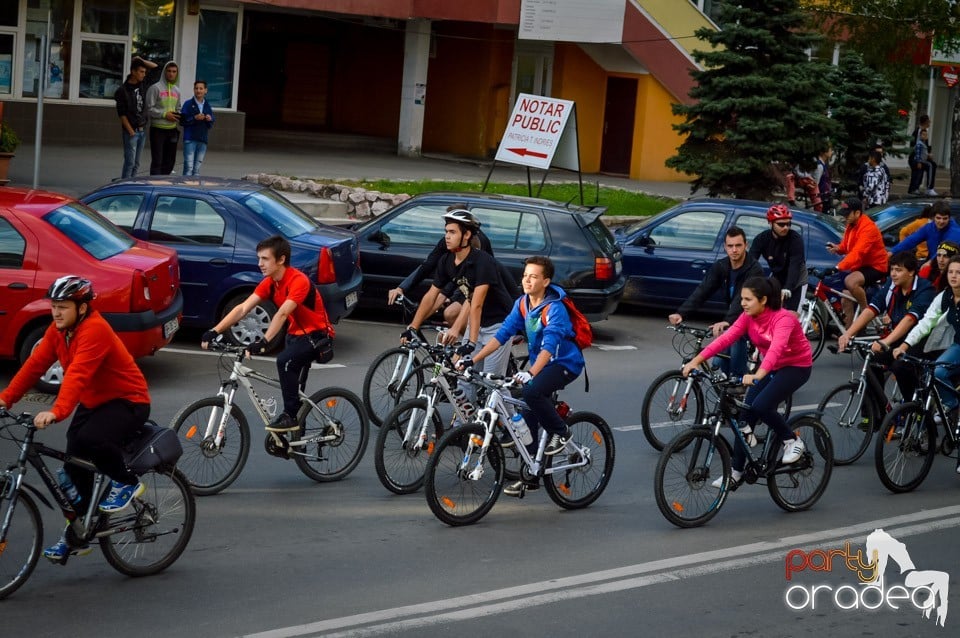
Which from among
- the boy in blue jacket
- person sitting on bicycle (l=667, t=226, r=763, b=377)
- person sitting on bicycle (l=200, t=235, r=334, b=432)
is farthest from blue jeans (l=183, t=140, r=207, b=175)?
person sitting on bicycle (l=200, t=235, r=334, b=432)

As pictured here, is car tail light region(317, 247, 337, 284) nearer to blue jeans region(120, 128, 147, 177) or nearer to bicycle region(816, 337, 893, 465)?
bicycle region(816, 337, 893, 465)

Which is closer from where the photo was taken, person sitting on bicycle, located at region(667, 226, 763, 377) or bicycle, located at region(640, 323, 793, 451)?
bicycle, located at region(640, 323, 793, 451)

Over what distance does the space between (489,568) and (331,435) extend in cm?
207

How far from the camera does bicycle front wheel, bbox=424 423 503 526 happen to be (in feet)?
28.1

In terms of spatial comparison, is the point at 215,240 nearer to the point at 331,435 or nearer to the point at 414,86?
the point at 331,435

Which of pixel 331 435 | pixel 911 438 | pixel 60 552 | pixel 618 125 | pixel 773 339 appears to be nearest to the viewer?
pixel 60 552

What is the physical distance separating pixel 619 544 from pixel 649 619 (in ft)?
4.50

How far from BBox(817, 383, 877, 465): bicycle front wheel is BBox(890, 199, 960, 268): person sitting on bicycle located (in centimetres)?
511

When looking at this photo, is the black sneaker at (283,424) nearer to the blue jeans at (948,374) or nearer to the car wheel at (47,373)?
the car wheel at (47,373)

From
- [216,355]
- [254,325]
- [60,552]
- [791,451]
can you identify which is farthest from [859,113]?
[60,552]

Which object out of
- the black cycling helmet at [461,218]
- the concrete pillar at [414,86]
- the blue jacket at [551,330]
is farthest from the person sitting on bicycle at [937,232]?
the concrete pillar at [414,86]

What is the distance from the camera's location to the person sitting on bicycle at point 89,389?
7082 millimetres

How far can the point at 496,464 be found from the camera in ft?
29.0

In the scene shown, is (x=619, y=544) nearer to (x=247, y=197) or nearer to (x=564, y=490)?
(x=564, y=490)
